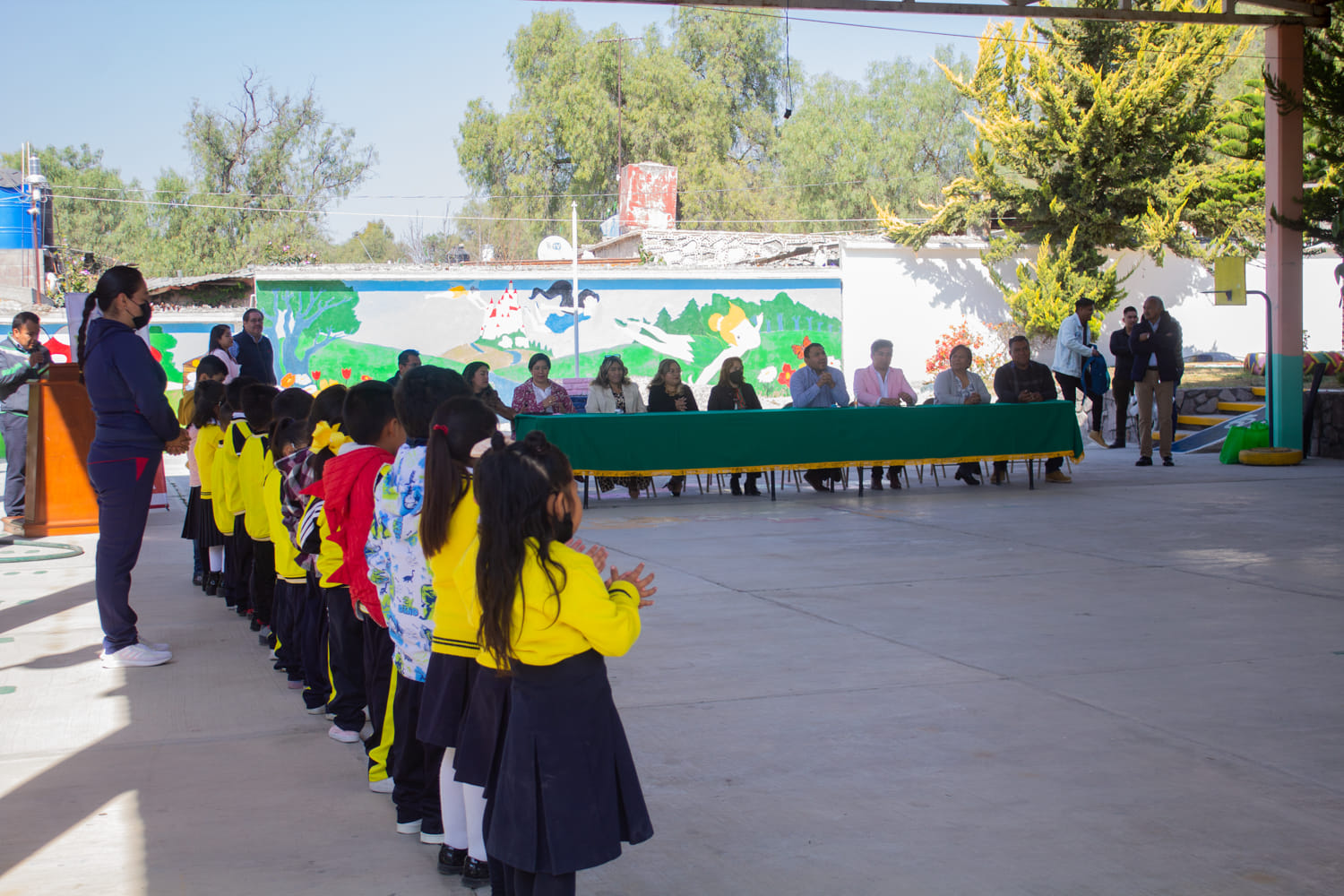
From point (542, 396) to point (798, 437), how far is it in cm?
266

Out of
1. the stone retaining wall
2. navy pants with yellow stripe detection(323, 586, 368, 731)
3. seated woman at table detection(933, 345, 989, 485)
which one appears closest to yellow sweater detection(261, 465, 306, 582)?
navy pants with yellow stripe detection(323, 586, 368, 731)

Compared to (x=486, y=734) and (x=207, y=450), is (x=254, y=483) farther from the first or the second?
(x=486, y=734)

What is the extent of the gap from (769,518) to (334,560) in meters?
6.72

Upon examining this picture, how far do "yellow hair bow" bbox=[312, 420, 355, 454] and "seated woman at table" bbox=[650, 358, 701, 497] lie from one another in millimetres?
8063

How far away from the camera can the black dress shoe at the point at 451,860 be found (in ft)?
10.9

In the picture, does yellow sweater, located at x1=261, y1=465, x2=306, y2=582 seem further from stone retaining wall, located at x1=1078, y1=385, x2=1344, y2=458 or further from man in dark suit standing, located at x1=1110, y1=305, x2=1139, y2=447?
stone retaining wall, located at x1=1078, y1=385, x2=1344, y2=458

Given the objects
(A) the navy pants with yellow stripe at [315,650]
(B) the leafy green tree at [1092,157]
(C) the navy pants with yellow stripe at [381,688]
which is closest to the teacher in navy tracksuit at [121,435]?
(A) the navy pants with yellow stripe at [315,650]

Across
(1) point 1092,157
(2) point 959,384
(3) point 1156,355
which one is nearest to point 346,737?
(2) point 959,384

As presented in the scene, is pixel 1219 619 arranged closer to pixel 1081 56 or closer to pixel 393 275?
pixel 393 275

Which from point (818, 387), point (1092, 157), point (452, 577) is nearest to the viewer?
point (452, 577)

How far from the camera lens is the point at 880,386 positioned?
12.9m

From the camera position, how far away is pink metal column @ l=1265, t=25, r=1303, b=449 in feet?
48.3

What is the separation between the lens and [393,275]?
24.3 metres

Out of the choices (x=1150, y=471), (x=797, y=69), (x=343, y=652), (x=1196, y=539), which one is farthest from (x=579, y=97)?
(x=343, y=652)
